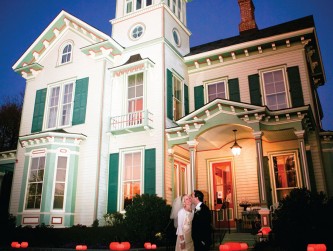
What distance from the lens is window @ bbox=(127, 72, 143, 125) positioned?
44.1 ft

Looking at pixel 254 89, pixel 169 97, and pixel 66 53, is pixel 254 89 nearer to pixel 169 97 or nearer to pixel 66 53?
pixel 169 97

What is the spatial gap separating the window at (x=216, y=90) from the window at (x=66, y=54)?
23.3 ft

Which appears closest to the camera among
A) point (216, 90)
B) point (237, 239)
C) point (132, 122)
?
point (237, 239)

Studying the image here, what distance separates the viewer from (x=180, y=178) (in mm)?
13930

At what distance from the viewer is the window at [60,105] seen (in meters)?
14.7

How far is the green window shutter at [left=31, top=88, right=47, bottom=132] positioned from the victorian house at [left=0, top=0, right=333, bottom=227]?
7 centimetres

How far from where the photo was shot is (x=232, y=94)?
551 inches

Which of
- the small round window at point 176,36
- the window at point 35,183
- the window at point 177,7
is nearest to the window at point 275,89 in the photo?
the small round window at point 176,36

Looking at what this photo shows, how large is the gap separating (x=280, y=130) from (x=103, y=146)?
7175 millimetres

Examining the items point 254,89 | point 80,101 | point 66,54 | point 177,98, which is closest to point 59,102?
point 80,101

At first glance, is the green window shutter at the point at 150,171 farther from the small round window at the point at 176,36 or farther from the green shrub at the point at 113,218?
the small round window at the point at 176,36

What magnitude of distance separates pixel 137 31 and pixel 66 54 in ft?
12.6

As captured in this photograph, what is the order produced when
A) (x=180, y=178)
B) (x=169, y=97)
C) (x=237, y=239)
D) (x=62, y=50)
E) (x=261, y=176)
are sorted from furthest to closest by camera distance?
(x=62, y=50) → (x=180, y=178) → (x=169, y=97) → (x=261, y=176) → (x=237, y=239)

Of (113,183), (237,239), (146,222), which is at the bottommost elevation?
(237,239)
